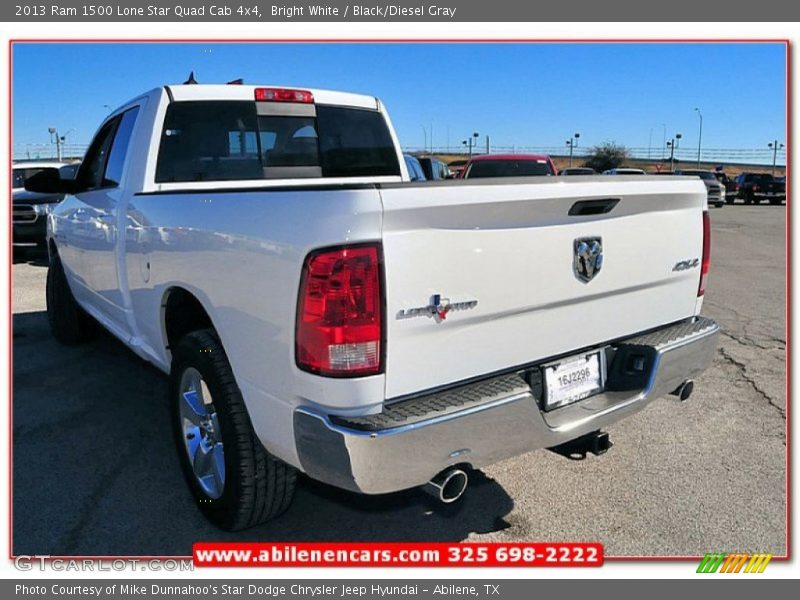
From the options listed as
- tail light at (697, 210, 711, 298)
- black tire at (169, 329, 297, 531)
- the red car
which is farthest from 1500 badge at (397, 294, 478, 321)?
the red car

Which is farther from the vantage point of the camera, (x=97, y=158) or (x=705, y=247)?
(x=97, y=158)

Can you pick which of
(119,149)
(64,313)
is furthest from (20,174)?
(119,149)

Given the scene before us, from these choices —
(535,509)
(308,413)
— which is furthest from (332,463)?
(535,509)

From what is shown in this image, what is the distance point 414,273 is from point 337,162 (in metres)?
2.68

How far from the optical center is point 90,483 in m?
3.55

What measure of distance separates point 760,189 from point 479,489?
3712cm

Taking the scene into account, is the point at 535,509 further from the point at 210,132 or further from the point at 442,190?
the point at 210,132

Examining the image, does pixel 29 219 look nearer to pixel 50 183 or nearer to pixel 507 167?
pixel 50 183

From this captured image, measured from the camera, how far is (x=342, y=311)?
7.26ft

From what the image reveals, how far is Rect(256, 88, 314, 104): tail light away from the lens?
447 cm

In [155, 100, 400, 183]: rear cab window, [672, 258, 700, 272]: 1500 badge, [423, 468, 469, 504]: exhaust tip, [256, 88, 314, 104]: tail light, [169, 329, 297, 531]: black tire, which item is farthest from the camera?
[256, 88, 314, 104]: tail light

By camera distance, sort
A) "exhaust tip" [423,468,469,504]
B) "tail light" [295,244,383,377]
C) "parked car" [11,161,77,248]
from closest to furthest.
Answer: "tail light" [295,244,383,377]
"exhaust tip" [423,468,469,504]
"parked car" [11,161,77,248]

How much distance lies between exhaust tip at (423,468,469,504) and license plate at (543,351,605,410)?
21.7 inches

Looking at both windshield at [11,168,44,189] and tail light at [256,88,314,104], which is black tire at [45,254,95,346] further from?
windshield at [11,168,44,189]
